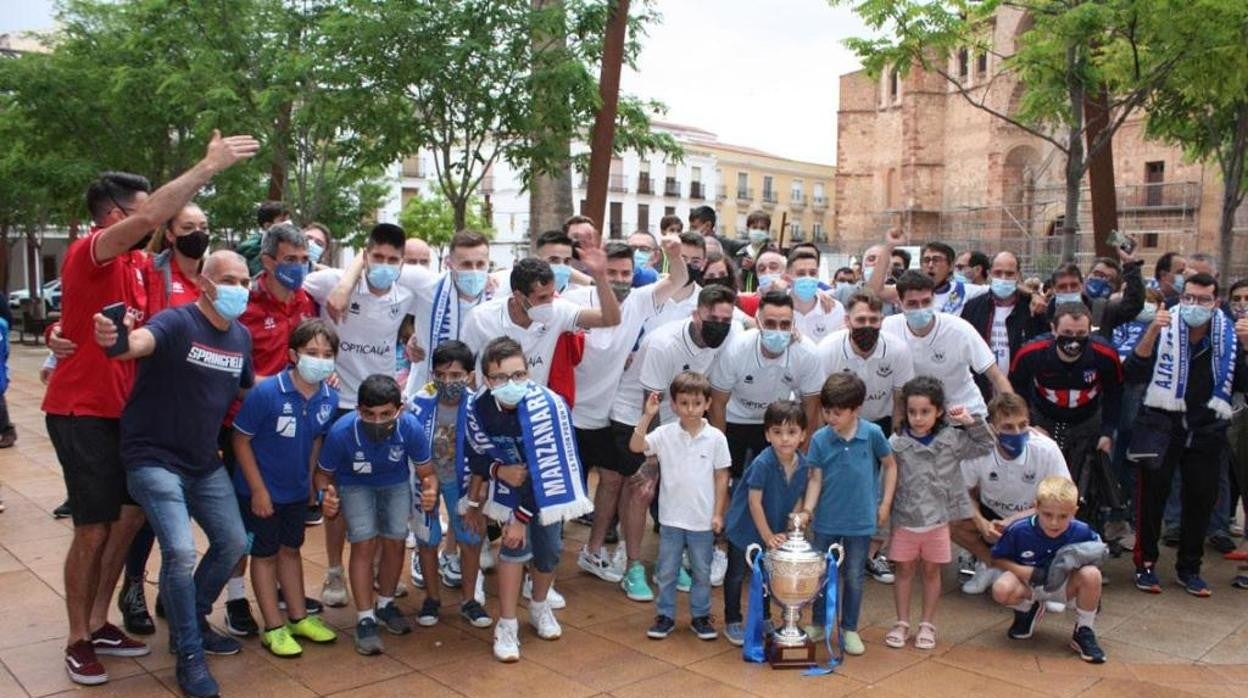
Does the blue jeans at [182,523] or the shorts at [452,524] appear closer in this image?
the blue jeans at [182,523]

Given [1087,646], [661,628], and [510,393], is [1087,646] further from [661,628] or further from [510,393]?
[510,393]

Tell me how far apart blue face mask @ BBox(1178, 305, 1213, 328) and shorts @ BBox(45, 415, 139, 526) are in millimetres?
6089

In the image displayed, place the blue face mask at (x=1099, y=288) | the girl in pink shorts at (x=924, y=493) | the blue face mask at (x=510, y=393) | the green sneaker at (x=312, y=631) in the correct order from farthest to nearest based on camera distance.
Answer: the blue face mask at (x=1099, y=288)
the girl in pink shorts at (x=924, y=493)
the green sneaker at (x=312, y=631)
the blue face mask at (x=510, y=393)

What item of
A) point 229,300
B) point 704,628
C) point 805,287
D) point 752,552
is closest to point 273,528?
point 229,300

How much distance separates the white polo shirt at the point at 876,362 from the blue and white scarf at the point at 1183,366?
1651 mm

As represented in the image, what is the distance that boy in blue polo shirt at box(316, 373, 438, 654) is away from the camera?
506cm

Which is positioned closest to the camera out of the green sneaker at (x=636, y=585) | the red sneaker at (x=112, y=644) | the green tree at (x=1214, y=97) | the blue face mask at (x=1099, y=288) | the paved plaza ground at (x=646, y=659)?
the paved plaza ground at (x=646, y=659)

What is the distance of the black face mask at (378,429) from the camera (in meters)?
5.04

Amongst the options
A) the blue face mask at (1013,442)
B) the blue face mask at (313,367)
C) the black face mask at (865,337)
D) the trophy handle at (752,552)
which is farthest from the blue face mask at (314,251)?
the blue face mask at (1013,442)

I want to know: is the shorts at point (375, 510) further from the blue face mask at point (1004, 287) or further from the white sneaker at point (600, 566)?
the blue face mask at point (1004, 287)

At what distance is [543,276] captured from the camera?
5629 mm

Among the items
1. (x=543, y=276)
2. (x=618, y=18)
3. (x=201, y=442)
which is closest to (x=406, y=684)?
(x=201, y=442)

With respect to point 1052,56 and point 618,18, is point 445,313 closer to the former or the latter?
point 618,18

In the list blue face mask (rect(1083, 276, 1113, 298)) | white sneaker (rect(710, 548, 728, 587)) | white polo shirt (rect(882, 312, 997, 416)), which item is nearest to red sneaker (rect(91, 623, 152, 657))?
white sneaker (rect(710, 548, 728, 587))
